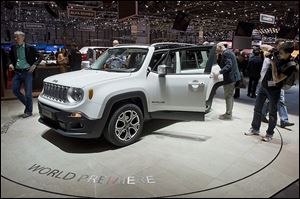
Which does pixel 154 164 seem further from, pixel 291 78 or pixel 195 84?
pixel 291 78

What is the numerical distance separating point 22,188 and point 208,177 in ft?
6.50

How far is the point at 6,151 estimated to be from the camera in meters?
3.62

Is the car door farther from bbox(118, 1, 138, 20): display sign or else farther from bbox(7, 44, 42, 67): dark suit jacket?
bbox(7, 44, 42, 67): dark suit jacket

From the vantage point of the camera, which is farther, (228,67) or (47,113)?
(228,67)

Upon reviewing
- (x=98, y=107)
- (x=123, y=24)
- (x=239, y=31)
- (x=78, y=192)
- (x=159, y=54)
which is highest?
(x=123, y=24)

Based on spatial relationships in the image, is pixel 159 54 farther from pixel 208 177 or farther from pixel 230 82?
pixel 208 177

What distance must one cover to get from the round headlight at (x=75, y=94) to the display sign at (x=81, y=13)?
3.97 meters

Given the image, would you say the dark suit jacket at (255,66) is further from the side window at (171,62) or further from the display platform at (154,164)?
the side window at (171,62)

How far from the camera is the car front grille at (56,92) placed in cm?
371

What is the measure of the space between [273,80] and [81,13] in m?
5.29

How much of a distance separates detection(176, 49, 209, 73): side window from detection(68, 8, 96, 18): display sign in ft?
11.4

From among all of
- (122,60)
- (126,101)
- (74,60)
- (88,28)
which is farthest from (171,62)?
(74,60)

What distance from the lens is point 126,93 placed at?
12.2 feet

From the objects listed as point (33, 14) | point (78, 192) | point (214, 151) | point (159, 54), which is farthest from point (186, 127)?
point (33, 14)
